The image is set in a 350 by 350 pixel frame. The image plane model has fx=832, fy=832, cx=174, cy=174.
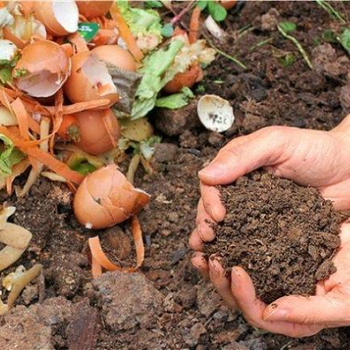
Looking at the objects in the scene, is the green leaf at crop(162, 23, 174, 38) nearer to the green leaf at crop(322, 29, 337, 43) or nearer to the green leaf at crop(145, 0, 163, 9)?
the green leaf at crop(145, 0, 163, 9)

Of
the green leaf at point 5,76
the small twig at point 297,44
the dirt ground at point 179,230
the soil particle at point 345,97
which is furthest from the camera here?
the small twig at point 297,44

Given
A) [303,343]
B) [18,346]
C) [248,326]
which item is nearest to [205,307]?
[248,326]

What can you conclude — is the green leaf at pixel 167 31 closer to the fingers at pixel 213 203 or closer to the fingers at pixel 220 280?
the fingers at pixel 213 203

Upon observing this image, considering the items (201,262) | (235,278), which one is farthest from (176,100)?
(235,278)

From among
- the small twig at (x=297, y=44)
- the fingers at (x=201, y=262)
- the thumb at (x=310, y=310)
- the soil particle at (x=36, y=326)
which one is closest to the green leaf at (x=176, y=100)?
the small twig at (x=297, y=44)

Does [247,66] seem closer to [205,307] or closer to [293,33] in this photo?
[293,33]

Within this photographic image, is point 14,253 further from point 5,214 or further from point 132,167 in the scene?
point 132,167
